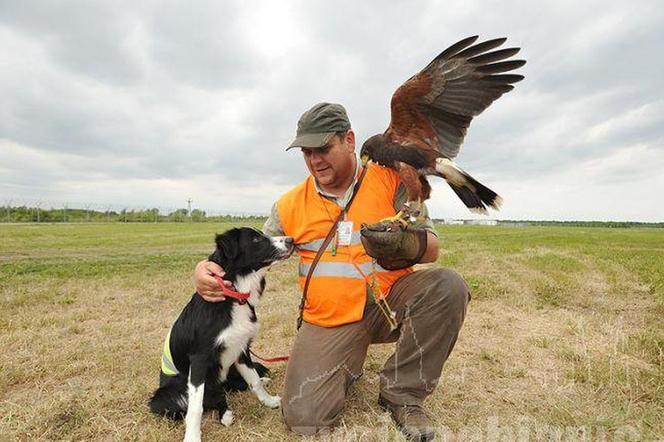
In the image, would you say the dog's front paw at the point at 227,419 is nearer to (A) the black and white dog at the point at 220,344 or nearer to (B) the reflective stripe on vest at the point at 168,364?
(A) the black and white dog at the point at 220,344

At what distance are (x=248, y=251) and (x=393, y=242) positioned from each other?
1359 mm

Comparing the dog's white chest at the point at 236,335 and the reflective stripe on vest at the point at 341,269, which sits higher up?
the reflective stripe on vest at the point at 341,269

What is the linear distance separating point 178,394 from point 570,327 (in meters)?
4.73

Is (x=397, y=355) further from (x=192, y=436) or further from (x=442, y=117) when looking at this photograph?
(x=442, y=117)

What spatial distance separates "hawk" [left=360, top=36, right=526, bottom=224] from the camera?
3.53 metres

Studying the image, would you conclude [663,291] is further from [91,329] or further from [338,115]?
[91,329]

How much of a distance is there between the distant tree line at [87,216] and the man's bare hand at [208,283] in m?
62.3

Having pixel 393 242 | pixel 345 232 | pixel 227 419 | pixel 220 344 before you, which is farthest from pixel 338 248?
pixel 227 419

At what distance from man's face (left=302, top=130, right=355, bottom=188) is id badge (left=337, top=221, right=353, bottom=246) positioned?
1.37 feet

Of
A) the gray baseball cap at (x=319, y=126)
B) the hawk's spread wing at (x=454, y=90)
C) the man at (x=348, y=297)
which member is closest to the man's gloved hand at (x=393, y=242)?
the man at (x=348, y=297)

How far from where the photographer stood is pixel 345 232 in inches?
143

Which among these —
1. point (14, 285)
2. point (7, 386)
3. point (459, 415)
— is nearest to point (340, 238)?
point (459, 415)

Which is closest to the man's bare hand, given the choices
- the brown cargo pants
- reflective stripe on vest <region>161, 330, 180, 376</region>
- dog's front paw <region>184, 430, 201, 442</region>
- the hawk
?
reflective stripe on vest <region>161, 330, 180, 376</region>

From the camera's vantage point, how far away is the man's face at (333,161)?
3646 millimetres
